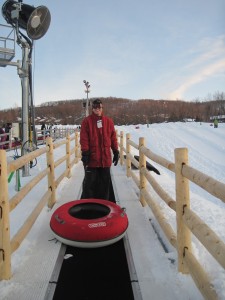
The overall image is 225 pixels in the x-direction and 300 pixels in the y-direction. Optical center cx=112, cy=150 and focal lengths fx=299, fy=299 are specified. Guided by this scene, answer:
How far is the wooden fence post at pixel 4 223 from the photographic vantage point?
2680mm

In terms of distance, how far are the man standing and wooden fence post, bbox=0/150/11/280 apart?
2213 mm

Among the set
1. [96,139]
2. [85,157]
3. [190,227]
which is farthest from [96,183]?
[190,227]

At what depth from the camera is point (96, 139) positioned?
493 centimetres

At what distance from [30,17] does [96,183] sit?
500 centimetres

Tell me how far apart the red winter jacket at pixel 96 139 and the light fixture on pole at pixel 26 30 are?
386 cm

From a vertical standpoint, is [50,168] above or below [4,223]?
above

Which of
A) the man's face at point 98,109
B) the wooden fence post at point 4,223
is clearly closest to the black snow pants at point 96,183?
the man's face at point 98,109

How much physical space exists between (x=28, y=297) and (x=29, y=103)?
21.7 feet

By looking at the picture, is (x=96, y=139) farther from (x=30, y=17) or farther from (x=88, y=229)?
(x=30, y=17)

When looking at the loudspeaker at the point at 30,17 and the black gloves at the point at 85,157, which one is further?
the loudspeaker at the point at 30,17

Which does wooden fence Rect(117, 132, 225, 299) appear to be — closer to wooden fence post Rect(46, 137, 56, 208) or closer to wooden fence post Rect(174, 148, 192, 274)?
wooden fence post Rect(174, 148, 192, 274)

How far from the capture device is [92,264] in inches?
127

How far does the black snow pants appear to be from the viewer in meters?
5.05

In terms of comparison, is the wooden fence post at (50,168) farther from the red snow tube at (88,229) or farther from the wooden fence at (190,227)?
the wooden fence at (190,227)
